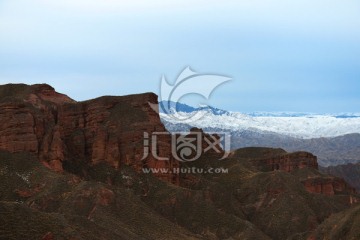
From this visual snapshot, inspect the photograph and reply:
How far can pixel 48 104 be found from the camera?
141125mm

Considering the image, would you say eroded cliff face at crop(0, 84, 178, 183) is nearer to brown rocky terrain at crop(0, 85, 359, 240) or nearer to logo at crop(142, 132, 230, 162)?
brown rocky terrain at crop(0, 85, 359, 240)

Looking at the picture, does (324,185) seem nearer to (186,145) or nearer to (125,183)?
(186,145)

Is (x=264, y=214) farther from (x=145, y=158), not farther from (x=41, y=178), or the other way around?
(x=41, y=178)

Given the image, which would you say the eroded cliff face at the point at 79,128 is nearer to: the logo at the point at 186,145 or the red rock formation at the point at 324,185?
the logo at the point at 186,145

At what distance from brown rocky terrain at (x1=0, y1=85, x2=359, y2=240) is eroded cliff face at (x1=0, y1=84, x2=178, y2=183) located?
0.65ft

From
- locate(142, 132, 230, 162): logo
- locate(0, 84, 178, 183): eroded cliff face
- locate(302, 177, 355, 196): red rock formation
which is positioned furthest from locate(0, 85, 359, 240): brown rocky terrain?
locate(302, 177, 355, 196): red rock formation

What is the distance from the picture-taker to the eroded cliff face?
420 ft

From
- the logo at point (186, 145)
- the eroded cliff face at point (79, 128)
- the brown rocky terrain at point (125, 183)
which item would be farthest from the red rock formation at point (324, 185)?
the eroded cliff face at point (79, 128)

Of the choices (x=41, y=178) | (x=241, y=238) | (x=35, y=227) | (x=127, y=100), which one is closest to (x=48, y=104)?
(x=127, y=100)

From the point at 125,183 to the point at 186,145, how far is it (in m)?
28.6

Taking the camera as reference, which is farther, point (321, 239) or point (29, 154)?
point (29, 154)

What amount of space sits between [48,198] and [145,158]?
28.7 m

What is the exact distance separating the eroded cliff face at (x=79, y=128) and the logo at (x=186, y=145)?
83cm

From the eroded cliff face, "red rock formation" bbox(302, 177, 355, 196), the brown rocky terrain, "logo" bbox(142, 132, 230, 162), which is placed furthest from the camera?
"red rock formation" bbox(302, 177, 355, 196)
